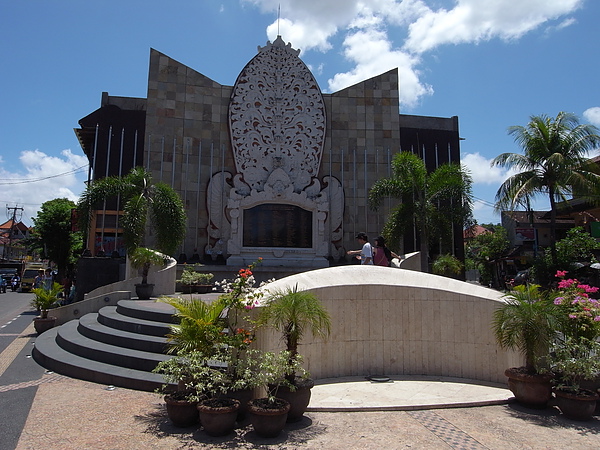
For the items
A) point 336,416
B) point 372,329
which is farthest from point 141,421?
point 372,329

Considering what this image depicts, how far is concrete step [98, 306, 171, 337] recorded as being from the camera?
7442 mm

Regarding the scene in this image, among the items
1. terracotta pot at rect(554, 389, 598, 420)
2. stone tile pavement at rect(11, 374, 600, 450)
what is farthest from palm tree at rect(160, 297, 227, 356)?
terracotta pot at rect(554, 389, 598, 420)

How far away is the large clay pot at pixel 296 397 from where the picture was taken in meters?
4.93

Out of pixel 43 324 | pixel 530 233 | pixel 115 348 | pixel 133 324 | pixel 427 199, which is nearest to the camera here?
pixel 115 348

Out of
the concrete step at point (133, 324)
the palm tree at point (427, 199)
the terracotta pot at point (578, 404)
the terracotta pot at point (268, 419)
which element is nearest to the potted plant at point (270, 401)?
the terracotta pot at point (268, 419)

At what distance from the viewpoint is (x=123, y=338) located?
24.3ft

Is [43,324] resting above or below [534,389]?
above

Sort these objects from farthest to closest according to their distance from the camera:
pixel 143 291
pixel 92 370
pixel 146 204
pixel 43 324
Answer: pixel 146 204, pixel 143 291, pixel 43 324, pixel 92 370

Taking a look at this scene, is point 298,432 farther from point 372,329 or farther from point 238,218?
point 238,218

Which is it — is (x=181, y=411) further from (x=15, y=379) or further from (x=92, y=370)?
(x=15, y=379)

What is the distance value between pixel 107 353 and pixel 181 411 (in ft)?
9.76

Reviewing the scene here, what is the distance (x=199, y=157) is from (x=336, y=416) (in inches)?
523

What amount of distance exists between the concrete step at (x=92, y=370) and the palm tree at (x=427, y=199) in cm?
982

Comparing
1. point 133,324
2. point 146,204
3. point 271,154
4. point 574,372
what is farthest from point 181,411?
point 271,154
